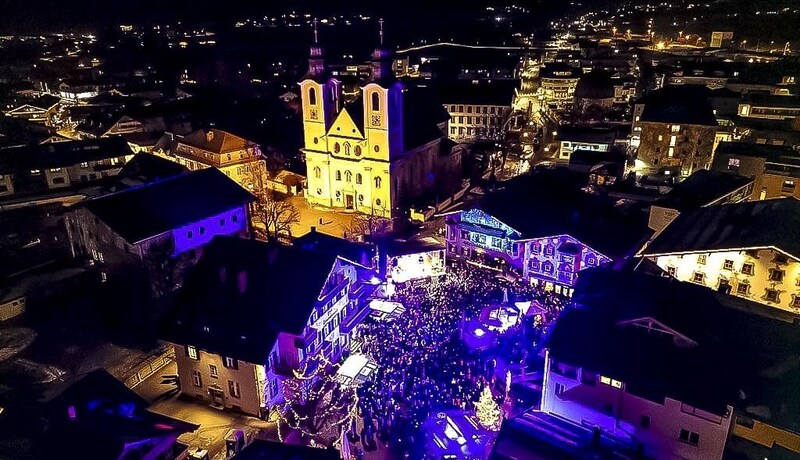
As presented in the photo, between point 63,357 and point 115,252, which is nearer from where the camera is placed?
point 63,357

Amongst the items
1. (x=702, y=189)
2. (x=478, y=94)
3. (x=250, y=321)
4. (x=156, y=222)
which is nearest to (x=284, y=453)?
(x=250, y=321)

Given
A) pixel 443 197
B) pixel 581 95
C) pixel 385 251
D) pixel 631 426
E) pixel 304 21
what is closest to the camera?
pixel 631 426

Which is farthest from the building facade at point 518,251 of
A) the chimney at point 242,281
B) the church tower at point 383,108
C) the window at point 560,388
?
the chimney at point 242,281

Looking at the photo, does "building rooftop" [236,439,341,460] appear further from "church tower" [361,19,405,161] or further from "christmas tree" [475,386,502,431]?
"church tower" [361,19,405,161]

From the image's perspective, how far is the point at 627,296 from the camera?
19.5 m

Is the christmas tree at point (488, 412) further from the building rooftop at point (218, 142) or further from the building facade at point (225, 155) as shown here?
the building rooftop at point (218, 142)

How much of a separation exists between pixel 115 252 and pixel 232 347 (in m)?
12.4

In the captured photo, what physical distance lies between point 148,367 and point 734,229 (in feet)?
95.1

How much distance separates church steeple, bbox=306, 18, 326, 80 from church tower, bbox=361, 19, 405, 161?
14.9 ft

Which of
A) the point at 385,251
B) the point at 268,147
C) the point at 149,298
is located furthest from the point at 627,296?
the point at 268,147

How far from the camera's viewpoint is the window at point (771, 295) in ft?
81.9

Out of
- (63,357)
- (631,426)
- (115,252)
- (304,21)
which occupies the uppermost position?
(304,21)

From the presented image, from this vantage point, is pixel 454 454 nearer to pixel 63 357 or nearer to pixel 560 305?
pixel 560 305

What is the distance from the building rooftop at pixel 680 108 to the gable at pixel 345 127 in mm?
25265
